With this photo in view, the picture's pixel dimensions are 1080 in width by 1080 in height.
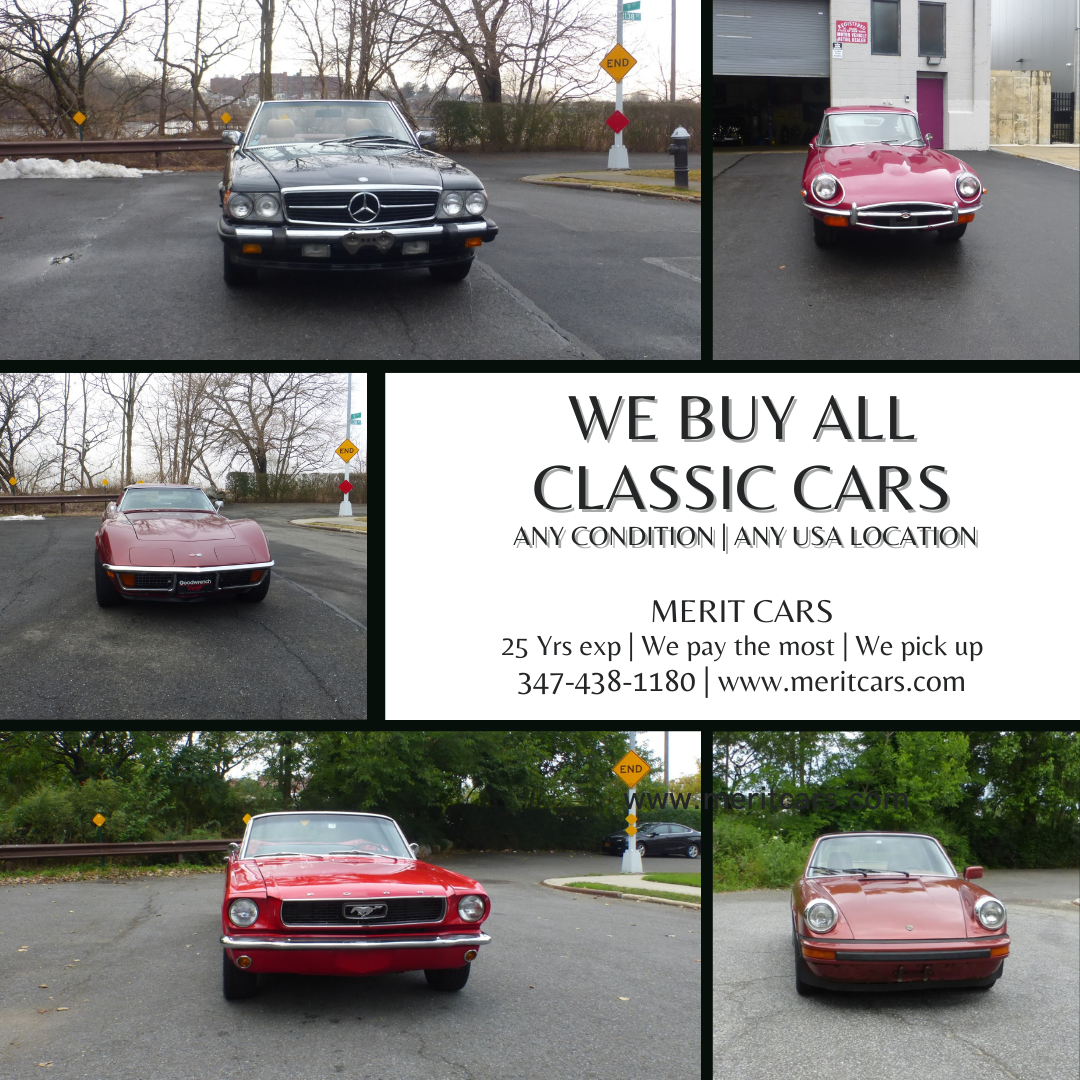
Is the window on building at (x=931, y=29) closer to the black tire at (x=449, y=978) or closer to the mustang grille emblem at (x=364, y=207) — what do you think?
the mustang grille emblem at (x=364, y=207)

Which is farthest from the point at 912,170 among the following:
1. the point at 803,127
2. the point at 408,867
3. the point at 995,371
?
the point at 408,867

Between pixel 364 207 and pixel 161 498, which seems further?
pixel 364 207

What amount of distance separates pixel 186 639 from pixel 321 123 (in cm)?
443

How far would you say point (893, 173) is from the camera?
354 inches

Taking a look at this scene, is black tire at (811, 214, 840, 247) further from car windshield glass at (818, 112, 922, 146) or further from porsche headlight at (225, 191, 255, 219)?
porsche headlight at (225, 191, 255, 219)

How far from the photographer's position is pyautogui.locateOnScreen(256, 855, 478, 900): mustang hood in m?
5.35

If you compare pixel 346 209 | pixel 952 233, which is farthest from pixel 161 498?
pixel 952 233

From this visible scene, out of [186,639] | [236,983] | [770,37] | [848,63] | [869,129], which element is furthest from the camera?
[848,63]

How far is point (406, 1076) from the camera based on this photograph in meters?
4.89

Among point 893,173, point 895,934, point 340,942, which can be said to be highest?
point 893,173

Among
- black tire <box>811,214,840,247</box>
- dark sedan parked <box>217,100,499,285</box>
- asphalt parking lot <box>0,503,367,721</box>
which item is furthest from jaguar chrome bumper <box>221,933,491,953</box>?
black tire <box>811,214,840,247</box>

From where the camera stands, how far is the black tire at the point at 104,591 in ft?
22.0

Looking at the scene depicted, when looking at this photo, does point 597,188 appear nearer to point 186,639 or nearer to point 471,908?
point 186,639

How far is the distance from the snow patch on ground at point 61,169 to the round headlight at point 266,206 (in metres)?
5.99
